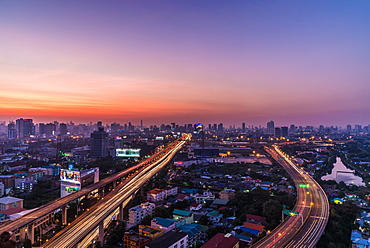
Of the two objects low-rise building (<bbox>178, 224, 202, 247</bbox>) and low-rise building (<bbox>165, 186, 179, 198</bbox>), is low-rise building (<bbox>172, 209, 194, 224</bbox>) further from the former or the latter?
low-rise building (<bbox>165, 186, 179, 198</bbox>)

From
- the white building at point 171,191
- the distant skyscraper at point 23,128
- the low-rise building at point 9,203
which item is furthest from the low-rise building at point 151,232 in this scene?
the distant skyscraper at point 23,128

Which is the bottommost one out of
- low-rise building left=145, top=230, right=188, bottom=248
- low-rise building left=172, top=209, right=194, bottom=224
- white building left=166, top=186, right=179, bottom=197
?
white building left=166, top=186, right=179, bottom=197

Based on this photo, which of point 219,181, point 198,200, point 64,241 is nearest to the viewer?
point 64,241

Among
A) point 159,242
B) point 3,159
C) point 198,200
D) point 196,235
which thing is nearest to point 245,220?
point 196,235

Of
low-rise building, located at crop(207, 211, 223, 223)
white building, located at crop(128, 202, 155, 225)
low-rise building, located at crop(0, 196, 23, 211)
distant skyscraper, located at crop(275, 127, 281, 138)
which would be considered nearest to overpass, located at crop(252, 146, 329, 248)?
low-rise building, located at crop(207, 211, 223, 223)

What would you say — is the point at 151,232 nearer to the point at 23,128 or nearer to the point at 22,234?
the point at 22,234

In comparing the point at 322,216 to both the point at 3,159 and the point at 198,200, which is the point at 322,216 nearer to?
the point at 198,200

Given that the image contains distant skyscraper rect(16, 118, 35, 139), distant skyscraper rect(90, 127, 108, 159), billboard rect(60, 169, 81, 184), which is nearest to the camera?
billboard rect(60, 169, 81, 184)

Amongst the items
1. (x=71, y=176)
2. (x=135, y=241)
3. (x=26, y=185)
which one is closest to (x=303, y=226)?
(x=135, y=241)

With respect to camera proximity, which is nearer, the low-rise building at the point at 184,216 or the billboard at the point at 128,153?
the low-rise building at the point at 184,216

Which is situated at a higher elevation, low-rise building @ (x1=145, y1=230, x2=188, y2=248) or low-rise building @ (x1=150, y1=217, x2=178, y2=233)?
low-rise building @ (x1=145, y1=230, x2=188, y2=248)

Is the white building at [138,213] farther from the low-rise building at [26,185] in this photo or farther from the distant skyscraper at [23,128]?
the distant skyscraper at [23,128]
